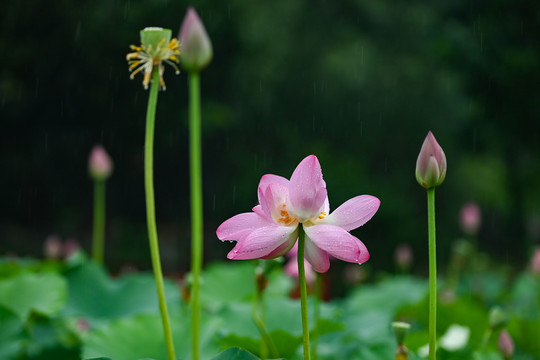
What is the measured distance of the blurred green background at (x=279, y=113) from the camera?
23.6ft

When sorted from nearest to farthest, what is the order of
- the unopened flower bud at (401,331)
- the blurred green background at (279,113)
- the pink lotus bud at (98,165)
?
the unopened flower bud at (401,331), the pink lotus bud at (98,165), the blurred green background at (279,113)

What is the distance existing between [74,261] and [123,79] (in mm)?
7256

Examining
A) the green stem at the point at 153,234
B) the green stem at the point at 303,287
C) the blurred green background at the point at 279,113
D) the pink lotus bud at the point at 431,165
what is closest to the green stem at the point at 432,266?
the pink lotus bud at the point at 431,165

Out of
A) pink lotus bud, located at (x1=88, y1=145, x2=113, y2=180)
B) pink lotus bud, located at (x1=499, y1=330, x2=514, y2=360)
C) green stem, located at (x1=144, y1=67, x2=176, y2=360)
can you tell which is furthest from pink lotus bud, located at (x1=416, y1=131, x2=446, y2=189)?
pink lotus bud, located at (x1=88, y1=145, x2=113, y2=180)

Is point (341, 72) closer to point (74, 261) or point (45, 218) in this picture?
point (45, 218)

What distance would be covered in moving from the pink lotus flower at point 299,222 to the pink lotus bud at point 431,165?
64mm

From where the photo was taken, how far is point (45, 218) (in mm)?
9375

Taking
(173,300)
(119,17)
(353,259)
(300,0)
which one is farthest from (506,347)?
(300,0)

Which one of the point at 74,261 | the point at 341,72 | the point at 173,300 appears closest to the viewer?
the point at 173,300

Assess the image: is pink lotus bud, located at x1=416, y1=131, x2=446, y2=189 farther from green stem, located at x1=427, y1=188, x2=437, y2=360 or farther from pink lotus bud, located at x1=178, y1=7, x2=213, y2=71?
pink lotus bud, located at x1=178, y1=7, x2=213, y2=71

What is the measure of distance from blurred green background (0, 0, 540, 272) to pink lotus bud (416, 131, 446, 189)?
251 inches

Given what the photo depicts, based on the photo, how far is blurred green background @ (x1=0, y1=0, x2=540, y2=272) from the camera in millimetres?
7184

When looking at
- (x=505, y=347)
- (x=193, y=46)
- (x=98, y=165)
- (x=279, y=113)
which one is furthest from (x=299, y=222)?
(x=279, y=113)

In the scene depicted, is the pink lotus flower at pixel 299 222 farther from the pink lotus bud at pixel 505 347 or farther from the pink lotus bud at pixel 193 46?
the pink lotus bud at pixel 505 347
